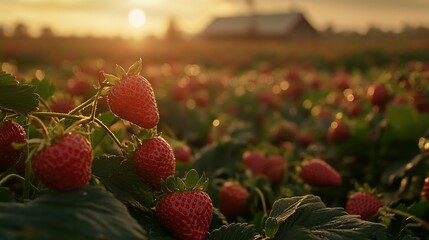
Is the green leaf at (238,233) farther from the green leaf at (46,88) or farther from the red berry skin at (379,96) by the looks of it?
the red berry skin at (379,96)

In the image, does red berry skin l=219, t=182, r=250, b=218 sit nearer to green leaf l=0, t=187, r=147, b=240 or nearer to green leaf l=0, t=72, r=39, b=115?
green leaf l=0, t=72, r=39, b=115

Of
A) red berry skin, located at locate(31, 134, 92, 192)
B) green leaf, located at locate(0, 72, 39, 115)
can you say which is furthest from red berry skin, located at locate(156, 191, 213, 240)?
green leaf, located at locate(0, 72, 39, 115)

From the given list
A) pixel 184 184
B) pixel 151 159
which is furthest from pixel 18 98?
pixel 184 184

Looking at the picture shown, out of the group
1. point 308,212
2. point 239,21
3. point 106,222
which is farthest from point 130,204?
point 239,21

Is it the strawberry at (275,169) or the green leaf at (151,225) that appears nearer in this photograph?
the green leaf at (151,225)

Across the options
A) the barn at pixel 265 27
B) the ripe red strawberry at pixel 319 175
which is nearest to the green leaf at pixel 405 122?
the ripe red strawberry at pixel 319 175

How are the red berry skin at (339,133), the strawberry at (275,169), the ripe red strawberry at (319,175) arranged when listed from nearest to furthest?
the ripe red strawberry at (319,175), the strawberry at (275,169), the red berry skin at (339,133)

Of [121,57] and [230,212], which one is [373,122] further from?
[121,57]
